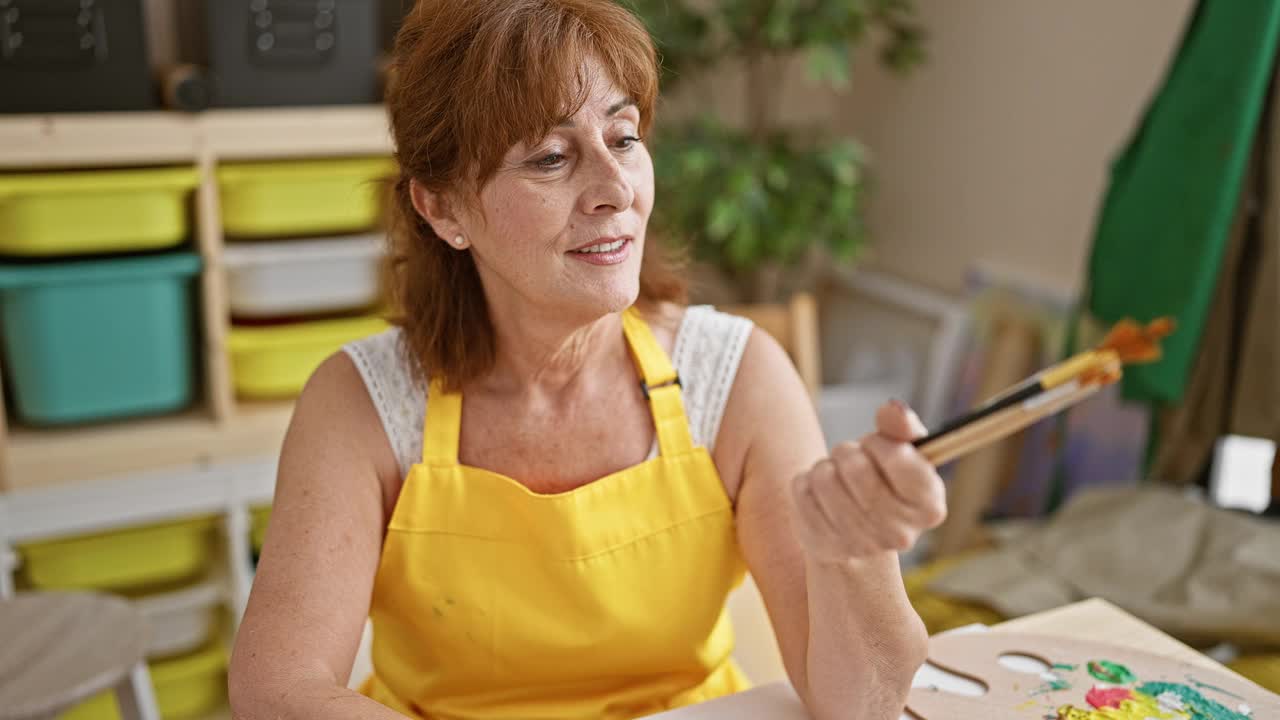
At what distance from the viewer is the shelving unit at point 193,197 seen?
6.67 ft

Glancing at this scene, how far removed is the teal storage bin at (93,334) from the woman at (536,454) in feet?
3.17

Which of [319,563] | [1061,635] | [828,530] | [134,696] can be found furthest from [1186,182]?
[134,696]

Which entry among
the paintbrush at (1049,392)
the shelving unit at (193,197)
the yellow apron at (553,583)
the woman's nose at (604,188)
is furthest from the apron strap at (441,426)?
the shelving unit at (193,197)

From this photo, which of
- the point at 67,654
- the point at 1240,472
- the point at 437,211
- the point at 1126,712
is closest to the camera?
the point at 1126,712

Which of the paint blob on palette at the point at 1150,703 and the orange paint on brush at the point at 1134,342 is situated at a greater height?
the orange paint on brush at the point at 1134,342

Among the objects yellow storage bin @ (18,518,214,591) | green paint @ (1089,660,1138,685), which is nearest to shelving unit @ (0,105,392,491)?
yellow storage bin @ (18,518,214,591)

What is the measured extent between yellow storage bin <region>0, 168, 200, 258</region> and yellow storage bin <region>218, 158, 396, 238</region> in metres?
0.10

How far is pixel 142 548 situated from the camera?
2.25 m

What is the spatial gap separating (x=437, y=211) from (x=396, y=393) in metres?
0.21

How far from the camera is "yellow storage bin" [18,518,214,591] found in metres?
2.18

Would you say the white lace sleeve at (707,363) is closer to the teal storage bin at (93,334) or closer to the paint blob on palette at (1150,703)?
the paint blob on palette at (1150,703)

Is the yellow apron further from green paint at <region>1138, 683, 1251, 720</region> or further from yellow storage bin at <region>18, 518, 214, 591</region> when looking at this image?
yellow storage bin at <region>18, 518, 214, 591</region>

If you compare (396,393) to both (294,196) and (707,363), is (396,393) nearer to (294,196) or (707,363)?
(707,363)

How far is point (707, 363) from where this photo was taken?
1.34 meters
